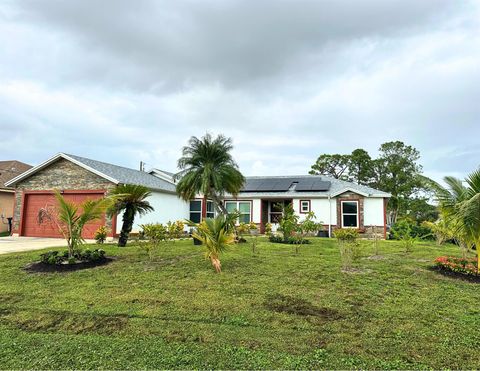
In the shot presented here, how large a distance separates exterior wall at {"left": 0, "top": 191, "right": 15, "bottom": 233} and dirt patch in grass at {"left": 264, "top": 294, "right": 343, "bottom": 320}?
1998cm

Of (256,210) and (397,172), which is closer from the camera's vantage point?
(256,210)

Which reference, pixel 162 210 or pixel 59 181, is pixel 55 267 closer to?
pixel 162 210

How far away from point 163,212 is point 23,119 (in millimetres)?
10388

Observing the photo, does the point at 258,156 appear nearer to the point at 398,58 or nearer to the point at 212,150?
the point at 212,150

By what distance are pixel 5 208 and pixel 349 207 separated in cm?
2124

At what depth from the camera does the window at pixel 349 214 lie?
17.7m

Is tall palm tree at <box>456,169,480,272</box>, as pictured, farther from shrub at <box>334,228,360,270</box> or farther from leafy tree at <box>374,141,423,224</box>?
leafy tree at <box>374,141,423,224</box>

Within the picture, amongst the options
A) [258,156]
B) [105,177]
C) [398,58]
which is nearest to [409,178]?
[258,156]

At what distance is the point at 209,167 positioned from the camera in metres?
13.2

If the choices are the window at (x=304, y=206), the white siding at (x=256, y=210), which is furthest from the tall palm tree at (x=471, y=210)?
the white siding at (x=256, y=210)

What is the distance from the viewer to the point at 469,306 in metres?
4.64

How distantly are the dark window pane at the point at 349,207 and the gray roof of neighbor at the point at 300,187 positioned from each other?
2.75 ft

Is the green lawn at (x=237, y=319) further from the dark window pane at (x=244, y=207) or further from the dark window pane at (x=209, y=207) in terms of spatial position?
the dark window pane at (x=244, y=207)

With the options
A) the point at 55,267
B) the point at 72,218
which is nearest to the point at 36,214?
the point at 72,218
